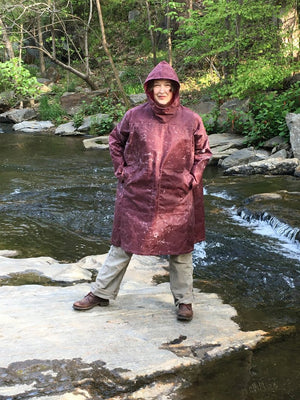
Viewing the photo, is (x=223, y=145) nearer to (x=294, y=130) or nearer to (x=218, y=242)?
(x=294, y=130)

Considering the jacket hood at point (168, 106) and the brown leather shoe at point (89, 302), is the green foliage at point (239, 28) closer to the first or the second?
the jacket hood at point (168, 106)

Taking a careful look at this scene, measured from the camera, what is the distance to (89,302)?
3.29 metres

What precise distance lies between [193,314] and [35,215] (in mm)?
4288

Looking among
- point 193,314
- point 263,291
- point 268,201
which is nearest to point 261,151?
point 268,201

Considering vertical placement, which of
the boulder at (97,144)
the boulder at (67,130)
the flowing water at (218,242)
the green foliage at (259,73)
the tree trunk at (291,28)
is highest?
the tree trunk at (291,28)

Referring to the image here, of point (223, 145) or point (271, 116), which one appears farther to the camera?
point (223, 145)

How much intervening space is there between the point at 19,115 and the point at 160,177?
1924 cm

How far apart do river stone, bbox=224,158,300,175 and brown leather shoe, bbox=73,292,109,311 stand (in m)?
6.96

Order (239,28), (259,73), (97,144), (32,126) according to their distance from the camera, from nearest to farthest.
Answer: (259,73) < (239,28) < (97,144) < (32,126)

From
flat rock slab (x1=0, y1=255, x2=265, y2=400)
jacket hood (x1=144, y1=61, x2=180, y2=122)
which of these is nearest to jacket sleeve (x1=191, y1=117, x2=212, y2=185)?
jacket hood (x1=144, y1=61, x2=180, y2=122)

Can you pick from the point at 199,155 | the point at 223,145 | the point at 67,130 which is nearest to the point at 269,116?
the point at 223,145

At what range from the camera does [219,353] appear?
2783 millimetres

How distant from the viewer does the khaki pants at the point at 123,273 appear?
3.20m

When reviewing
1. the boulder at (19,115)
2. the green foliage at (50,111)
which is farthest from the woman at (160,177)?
the boulder at (19,115)
